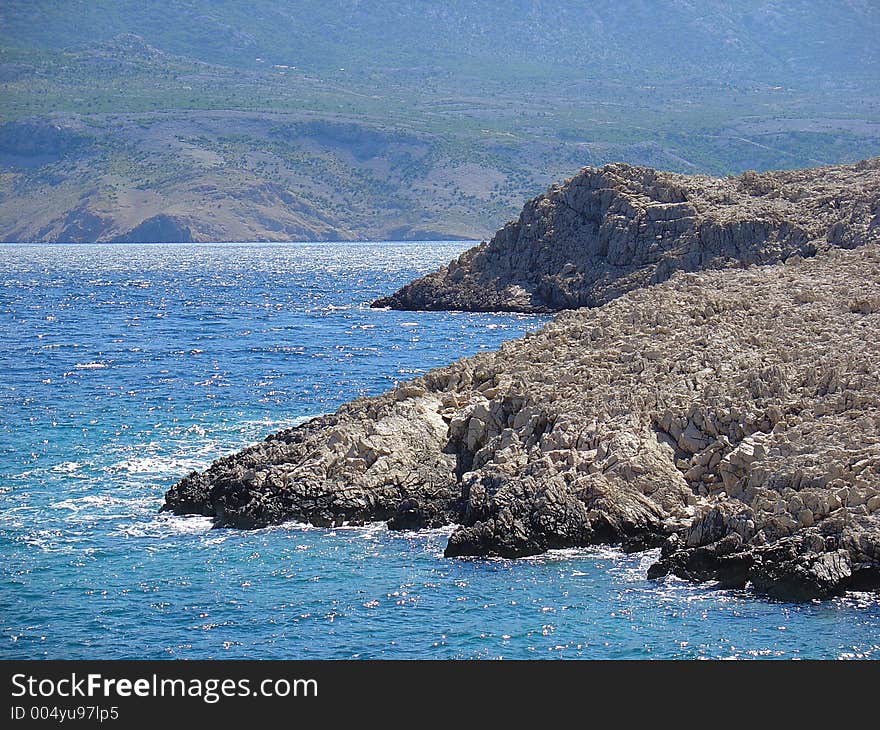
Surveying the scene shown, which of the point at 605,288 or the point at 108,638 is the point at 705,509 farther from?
the point at 605,288

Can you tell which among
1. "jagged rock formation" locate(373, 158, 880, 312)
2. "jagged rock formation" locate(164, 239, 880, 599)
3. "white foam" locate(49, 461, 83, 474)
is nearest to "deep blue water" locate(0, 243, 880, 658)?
"white foam" locate(49, 461, 83, 474)

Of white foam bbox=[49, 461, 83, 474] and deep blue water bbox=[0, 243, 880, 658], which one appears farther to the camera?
white foam bbox=[49, 461, 83, 474]

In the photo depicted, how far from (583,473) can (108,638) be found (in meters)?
10.0

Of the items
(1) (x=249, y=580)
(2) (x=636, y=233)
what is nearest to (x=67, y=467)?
(1) (x=249, y=580)

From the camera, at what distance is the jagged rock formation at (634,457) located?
23.6m

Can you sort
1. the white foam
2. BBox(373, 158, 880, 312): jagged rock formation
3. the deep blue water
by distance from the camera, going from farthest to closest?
BBox(373, 158, 880, 312): jagged rock formation → the white foam → the deep blue water

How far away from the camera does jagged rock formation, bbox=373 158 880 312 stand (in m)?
70.2

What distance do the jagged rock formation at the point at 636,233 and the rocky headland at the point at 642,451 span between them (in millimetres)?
29744

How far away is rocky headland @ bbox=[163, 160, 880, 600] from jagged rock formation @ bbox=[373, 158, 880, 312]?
2974cm

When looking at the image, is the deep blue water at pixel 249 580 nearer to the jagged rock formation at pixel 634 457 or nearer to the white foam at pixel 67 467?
the white foam at pixel 67 467

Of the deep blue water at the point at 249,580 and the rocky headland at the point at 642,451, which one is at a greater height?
the rocky headland at the point at 642,451

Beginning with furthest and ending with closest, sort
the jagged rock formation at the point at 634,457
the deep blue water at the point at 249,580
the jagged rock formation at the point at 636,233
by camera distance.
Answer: the jagged rock formation at the point at 636,233 < the jagged rock formation at the point at 634,457 < the deep blue water at the point at 249,580

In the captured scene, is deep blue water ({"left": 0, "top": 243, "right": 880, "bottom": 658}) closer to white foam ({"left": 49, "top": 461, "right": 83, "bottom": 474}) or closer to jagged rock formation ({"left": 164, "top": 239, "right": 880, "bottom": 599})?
white foam ({"left": 49, "top": 461, "right": 83, "bottom": 474})

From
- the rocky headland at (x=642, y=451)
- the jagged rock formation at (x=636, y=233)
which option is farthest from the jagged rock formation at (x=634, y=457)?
the jagged rock formation at (x=636, y=233)
